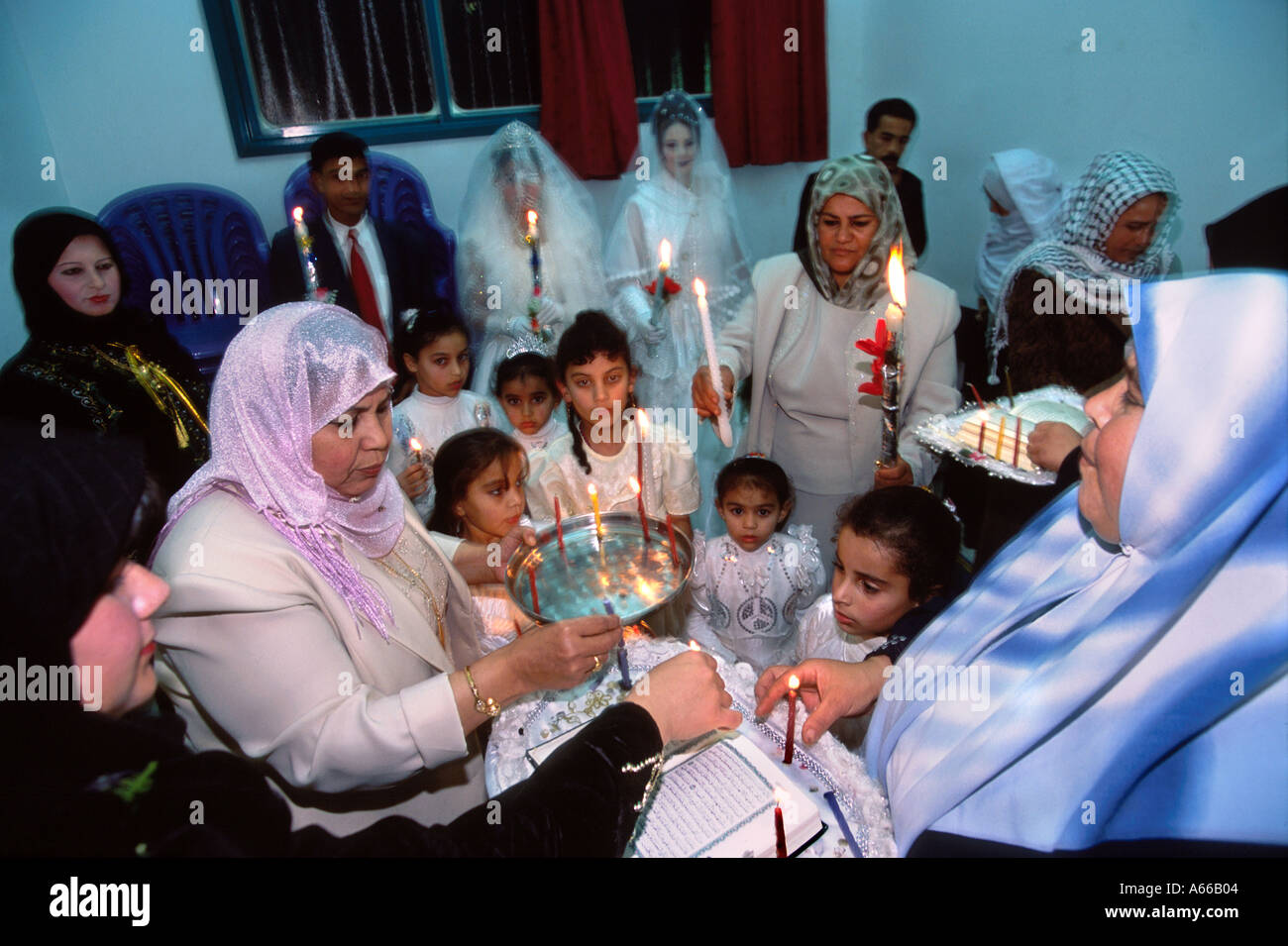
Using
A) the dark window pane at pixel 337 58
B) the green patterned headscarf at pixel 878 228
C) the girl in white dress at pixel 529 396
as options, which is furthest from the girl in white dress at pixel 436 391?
the dark window pane at pixel 337 58

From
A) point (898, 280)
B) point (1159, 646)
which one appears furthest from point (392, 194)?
point (1159, 646)

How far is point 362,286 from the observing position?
448cm

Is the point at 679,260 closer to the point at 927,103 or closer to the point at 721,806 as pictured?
the point at 927,103

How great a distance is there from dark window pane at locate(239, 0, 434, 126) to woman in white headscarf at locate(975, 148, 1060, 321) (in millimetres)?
4497

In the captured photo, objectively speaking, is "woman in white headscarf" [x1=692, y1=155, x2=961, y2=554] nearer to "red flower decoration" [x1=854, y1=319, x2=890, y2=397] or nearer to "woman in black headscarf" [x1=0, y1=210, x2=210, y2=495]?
"red flower decoration" [x1=854, y1=319, x2=890, y2=397]

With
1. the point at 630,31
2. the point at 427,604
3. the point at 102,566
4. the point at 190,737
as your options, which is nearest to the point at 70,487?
the point at 102,566

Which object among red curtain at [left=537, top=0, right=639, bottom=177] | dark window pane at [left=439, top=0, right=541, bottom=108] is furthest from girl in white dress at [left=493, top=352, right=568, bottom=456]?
dark window pane at [left=439, top=0, right=541, bottom=108]

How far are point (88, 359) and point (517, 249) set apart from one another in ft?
7.73

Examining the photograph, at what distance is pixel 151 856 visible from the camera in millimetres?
981

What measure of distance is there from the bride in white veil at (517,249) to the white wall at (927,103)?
184 centimetres

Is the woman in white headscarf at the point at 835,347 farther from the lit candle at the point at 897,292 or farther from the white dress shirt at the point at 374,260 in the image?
the white dress shirt at the point at 374,260
